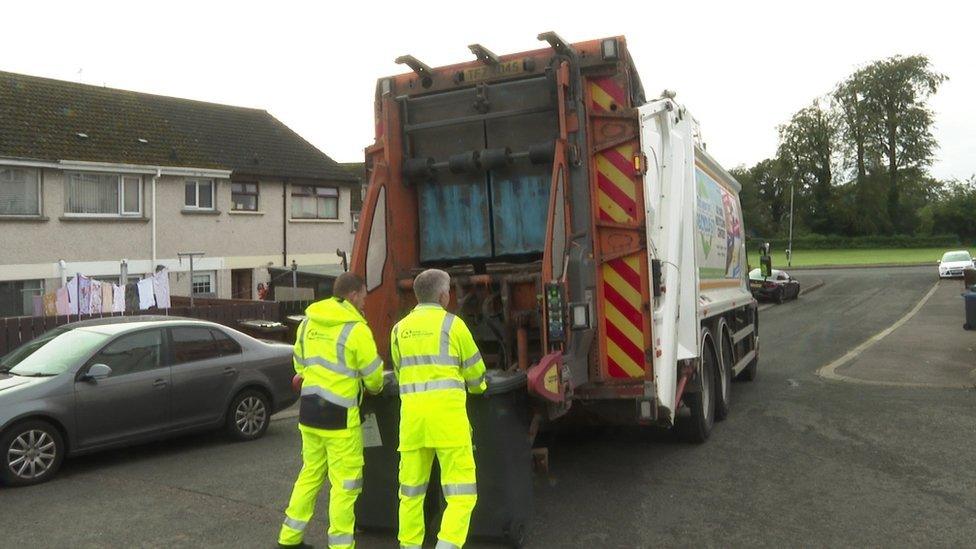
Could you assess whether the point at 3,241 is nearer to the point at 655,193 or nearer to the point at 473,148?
the point at 473,148

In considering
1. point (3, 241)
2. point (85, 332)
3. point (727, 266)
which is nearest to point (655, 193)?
point (727, 266)

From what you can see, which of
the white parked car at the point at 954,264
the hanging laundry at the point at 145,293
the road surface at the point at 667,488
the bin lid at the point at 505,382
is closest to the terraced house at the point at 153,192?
the hanging laundry at the point at 145,293

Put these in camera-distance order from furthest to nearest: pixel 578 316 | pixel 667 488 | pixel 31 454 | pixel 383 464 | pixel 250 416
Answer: pixel 250 416, pixel 31 454, pixel 667 488, pixel 578 316, pixel 383 464

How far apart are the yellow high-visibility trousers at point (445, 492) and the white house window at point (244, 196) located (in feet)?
70.0

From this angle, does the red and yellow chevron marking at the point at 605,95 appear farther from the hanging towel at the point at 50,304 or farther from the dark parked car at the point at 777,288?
the dark parked car at the point at 777,288

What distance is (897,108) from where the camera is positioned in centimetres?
6500

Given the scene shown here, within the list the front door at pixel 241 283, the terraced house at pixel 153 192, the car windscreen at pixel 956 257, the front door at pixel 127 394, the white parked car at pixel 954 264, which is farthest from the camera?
the car windscreen at pixel 956 257

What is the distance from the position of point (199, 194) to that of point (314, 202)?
4.30m

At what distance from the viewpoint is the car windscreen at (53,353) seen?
7.84 metres

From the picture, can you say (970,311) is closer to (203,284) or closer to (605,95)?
(605,95)

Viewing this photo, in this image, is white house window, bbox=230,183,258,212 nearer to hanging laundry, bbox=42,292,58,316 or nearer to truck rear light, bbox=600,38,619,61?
hanging laundry, bbox=42,292,58,316

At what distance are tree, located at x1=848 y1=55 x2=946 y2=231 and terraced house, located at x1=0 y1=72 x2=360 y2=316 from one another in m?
51.3

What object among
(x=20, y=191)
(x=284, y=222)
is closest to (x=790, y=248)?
(x=284, y=222)

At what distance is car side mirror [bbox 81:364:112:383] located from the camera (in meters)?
7.67
